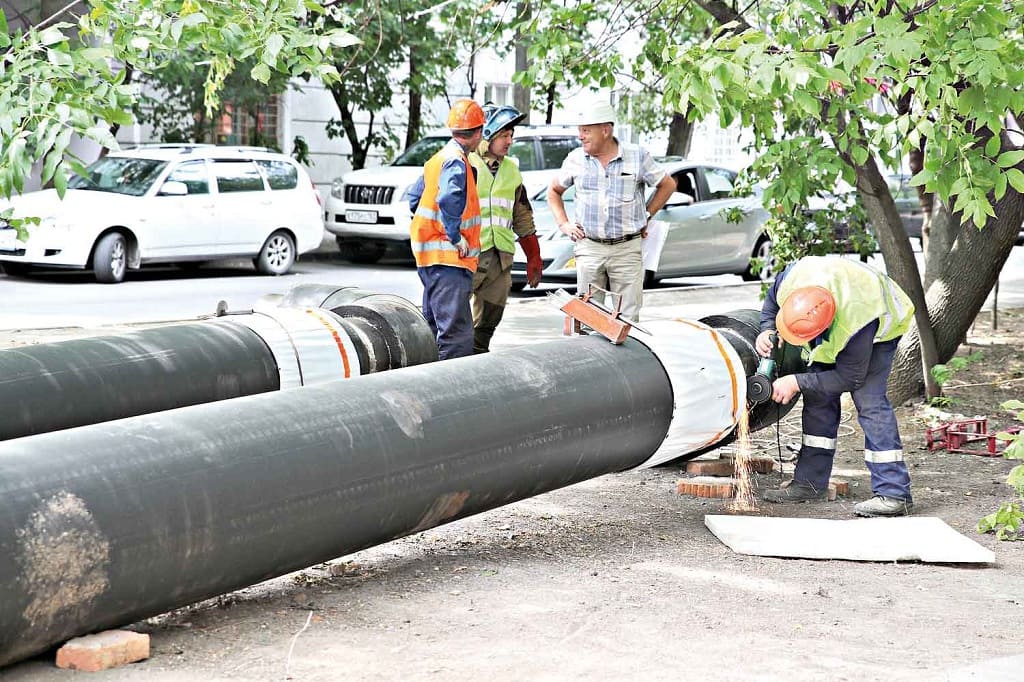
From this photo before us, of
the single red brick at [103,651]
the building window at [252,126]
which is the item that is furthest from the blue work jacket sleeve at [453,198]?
the building window at [252,126]

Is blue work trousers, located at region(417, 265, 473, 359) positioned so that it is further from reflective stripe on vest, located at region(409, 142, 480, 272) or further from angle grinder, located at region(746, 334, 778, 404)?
angle grinder, located at region(746, 334, 778, 404)

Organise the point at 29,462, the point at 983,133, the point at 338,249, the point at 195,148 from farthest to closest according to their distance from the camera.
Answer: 1. the point at 338,249
2. the point at 195,148
3. the point at 983,133
4. the point at 29,462

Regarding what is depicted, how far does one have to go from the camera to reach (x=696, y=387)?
592 centimetres

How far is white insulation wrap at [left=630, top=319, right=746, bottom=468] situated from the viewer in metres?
5.90

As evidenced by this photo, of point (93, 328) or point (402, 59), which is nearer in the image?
point (93, 328)

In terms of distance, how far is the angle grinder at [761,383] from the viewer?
6051mm

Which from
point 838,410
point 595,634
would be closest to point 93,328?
point 838,410

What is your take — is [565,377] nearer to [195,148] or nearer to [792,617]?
[792,617]

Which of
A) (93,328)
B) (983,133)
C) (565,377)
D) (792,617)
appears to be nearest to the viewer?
(792,617)

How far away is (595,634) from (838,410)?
243 cm

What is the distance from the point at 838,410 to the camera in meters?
6.37

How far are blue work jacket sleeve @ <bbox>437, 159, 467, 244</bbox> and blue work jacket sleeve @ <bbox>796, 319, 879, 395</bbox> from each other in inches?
87.3

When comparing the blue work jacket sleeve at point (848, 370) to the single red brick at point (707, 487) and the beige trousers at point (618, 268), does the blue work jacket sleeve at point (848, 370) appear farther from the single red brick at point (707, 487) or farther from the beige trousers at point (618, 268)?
the beige trousers at point (618, 268)

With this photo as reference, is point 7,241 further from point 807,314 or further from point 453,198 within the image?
point 807,314
